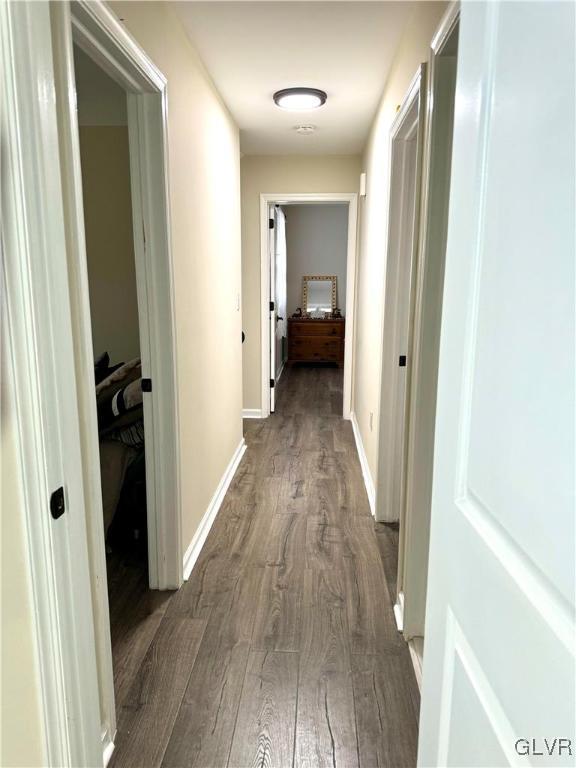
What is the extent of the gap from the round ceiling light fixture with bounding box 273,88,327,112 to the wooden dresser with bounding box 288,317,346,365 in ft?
14.9

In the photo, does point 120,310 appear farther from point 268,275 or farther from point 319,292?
point 319,292

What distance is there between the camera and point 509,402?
2.33ft

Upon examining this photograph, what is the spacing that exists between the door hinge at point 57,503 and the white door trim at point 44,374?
2 centimetres

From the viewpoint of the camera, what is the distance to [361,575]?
2393mm

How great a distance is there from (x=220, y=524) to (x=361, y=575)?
2.86 ft

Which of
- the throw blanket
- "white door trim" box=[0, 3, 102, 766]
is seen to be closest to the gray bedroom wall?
the throw blanket

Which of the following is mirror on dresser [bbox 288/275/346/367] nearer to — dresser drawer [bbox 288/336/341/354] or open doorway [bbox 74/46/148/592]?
dresser drawer [bbox 288/336/341/354]

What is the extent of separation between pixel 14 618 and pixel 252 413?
409cm

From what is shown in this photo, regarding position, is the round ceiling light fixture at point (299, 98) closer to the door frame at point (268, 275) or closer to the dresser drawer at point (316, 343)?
the door frame at point (268, 275)

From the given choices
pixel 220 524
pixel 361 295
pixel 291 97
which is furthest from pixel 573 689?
pixel 361 295

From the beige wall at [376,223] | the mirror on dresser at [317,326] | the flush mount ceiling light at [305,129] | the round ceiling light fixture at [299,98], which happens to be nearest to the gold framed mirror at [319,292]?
the mirror on dresser at [317,326]

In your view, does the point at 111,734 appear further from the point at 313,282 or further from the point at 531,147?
the point at 313,282

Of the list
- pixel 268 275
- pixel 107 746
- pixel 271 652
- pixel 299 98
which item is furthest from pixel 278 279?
pixel 107 746

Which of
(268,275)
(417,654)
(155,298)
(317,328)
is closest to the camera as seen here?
(417,654)
